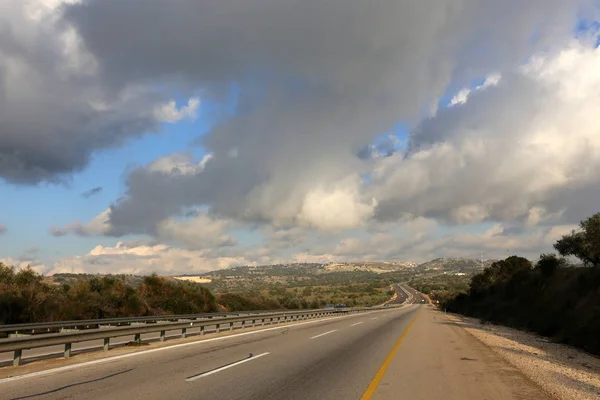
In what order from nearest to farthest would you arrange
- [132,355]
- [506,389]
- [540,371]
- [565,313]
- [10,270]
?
1. [506,389]
2. [540,371]
3. [132,355]
4. [565,313]
5. [10,270]

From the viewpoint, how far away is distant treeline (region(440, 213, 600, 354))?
936 inches

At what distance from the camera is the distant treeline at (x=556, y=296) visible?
23772 millimetres

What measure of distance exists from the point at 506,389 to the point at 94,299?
101 feet

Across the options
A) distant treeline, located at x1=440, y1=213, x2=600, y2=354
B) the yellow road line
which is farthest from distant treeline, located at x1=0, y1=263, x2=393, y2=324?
distant treeline, located at x1=440, y1=213, x2=600, y2=354

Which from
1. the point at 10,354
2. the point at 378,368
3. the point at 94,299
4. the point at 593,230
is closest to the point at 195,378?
the point at 378,368

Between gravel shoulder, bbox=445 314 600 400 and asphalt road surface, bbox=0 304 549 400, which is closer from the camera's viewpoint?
asphalt road surface, bbox=0 304 549 400

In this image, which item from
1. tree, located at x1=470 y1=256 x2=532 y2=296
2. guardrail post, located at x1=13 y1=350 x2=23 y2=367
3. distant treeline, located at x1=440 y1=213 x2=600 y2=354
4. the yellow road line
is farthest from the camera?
tree, located at x1=470 y1=256 x2=532 y2=296

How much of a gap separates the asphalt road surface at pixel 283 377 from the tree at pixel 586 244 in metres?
28.1

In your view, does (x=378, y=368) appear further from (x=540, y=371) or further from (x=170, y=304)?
(x=170, y=304)

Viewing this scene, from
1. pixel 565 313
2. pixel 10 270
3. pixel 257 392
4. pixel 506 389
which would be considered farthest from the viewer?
pixel 10 270

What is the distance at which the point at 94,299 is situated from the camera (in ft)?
107

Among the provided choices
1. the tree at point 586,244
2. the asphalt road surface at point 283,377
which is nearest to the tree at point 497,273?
the tree at point 586,244

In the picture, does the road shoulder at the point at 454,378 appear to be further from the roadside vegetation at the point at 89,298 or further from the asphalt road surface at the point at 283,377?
the roadside vegetation at the point at 89,298

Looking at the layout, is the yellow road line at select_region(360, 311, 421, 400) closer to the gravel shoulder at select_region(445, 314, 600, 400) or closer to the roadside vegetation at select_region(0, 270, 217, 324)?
the gravel shoulder at select_region(445, 314, 600, 400)
